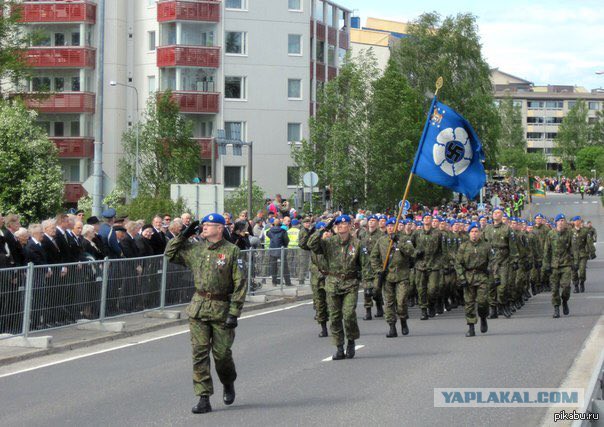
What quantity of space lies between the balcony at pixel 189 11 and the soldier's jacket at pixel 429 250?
45.5m

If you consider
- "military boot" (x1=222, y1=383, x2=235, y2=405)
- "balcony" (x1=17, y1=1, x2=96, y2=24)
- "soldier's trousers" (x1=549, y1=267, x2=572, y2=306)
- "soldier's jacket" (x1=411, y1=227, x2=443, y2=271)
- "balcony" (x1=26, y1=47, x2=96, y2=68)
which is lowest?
"military boot" (x1=222, y1=383, x2=235, y2=405)

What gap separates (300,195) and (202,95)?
2620 centimetres

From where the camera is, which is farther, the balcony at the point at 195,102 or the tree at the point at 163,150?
the balcony at the point at 195,102

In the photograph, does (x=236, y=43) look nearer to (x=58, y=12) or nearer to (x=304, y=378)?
(x=58, y=12)

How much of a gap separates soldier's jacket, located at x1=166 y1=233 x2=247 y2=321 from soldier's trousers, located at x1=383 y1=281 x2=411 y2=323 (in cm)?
661

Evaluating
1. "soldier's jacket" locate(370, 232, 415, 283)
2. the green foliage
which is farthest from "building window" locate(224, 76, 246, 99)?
"soldier's jacket" locate(370, 232, 415, 283)

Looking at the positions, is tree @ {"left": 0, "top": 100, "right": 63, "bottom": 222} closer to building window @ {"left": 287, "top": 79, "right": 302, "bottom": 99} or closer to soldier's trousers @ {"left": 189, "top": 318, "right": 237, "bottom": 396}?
soldier's trousers @ {"left": 189, "top": 318, "right": 237, "bottom": 396}

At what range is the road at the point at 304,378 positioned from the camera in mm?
9883

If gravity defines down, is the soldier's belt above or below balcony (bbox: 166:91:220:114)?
below

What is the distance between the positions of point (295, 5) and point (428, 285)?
4892 centimetres

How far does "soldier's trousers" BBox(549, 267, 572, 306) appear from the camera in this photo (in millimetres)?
20109

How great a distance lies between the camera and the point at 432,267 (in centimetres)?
2055

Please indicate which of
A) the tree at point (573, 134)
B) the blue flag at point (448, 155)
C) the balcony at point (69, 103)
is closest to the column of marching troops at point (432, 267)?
the blue flag at point (448, 155)

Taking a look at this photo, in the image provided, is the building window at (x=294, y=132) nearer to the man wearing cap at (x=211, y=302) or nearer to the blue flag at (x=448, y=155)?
the blue flag at (x=448, y=155)
